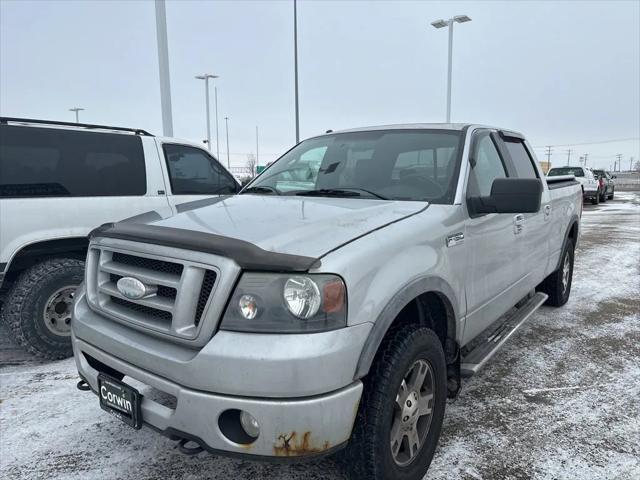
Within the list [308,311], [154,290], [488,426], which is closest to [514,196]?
[488,426]

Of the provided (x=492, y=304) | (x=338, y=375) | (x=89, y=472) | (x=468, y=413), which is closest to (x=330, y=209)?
(x=338, y=375)

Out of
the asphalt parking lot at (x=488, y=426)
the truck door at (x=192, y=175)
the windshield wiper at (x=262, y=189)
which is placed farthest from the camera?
the truck door at (x=192, y=175)

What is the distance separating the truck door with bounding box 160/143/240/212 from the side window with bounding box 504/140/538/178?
3.06 metres

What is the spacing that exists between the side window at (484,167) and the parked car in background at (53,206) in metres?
2.37

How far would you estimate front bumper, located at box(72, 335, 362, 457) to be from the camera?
70.9 inches

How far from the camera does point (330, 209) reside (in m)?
2.60

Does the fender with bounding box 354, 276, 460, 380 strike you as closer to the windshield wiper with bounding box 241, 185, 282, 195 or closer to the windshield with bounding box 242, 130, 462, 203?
the windshield with bounding box 242, 130, 462, 203

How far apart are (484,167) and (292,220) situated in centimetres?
169

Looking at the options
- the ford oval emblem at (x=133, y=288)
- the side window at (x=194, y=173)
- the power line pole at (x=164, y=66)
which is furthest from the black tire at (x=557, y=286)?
the power line pole at (x=164, y=66)

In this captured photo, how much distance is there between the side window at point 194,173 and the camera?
521 centimetres

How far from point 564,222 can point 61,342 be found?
16.6 ft

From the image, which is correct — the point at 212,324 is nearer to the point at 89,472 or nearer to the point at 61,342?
the point at 89,472

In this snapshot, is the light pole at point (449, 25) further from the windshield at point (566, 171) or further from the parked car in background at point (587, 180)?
the parked car in background at point (587, 180)

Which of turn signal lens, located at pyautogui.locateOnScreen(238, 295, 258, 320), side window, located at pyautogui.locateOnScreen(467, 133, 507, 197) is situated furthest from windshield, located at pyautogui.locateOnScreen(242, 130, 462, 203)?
turn signal lens, located at pyautogui.locateOnScreen(238, 295, 258, 320)
